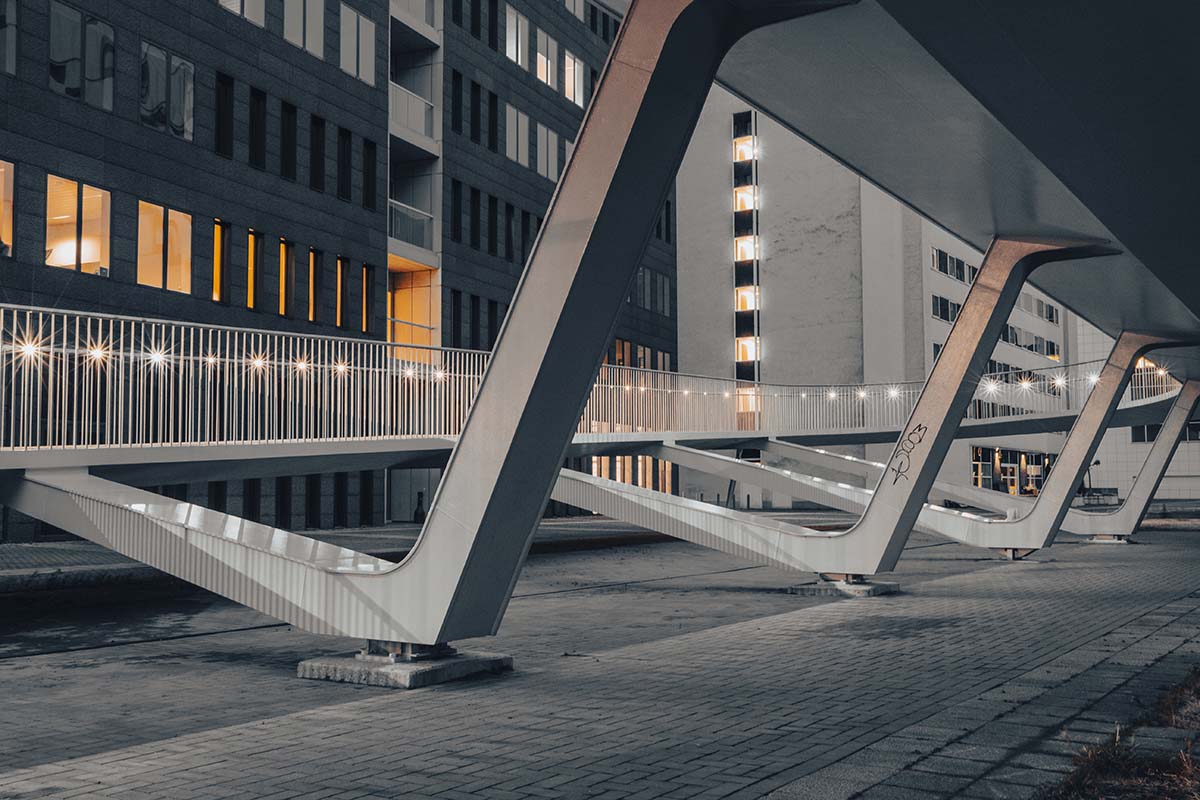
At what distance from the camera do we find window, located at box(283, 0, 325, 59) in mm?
32375

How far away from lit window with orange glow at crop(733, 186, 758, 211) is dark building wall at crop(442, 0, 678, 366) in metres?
20.0

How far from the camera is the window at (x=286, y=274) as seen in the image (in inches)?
1267

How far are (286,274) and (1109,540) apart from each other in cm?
2165

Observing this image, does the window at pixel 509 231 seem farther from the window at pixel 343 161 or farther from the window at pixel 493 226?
the window at pixel 343 161

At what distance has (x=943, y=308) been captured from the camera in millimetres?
68438

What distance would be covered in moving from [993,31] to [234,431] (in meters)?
10.9

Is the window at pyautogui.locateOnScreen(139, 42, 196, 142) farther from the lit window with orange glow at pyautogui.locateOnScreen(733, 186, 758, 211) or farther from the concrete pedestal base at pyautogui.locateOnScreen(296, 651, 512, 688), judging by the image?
the lit window with orange glow at pyautogui.locateOnScreen(733, 186, 758, 211)

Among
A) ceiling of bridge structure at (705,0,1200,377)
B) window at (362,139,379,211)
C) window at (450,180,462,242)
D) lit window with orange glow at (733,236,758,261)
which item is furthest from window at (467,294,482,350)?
lit window with orange glow at (733,236,758,261)

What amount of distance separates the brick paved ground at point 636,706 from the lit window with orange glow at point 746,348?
5343cm

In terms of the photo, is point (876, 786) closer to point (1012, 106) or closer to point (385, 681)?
point (385, 681)

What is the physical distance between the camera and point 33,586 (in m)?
17.3

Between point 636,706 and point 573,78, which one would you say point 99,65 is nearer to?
point 636,706

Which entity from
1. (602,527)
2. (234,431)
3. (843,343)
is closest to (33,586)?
(234,431)

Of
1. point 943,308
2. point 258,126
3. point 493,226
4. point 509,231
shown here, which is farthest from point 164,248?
point 943,308
